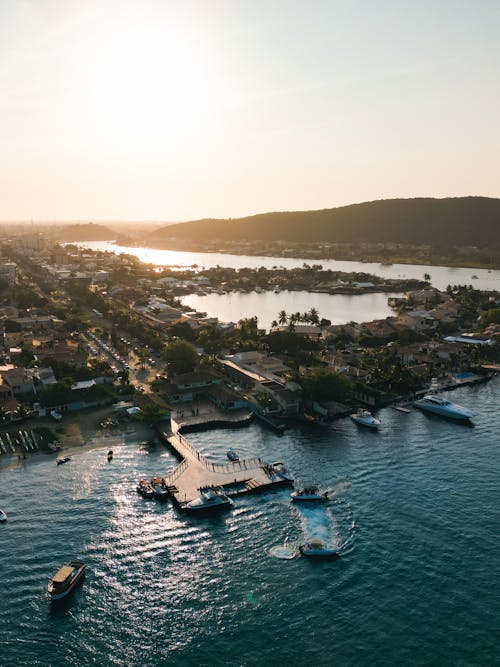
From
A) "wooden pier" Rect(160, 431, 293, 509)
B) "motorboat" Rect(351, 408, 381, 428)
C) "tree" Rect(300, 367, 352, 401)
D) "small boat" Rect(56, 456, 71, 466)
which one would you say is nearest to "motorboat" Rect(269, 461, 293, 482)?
"wooden pier" Rect(160, 431, 293, 509)

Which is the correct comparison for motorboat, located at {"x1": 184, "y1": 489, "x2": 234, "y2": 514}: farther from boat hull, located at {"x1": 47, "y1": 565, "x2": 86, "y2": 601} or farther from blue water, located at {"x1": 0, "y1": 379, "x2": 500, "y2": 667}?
boat hull, located at {"x1": 47, "y1": 565, "x2": 86, "y2": 601}

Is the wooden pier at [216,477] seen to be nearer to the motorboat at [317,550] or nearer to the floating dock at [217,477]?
the floating dock at [217,477]

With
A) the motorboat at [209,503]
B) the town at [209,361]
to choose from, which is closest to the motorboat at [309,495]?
the motorboat at [209,503]

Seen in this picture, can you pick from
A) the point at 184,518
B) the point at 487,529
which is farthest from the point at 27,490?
the point at 487,529

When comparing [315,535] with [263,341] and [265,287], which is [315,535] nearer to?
[263,341]

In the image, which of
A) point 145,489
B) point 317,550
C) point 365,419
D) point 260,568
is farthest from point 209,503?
point 365,419

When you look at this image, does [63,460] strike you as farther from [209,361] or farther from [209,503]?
[209,361]
